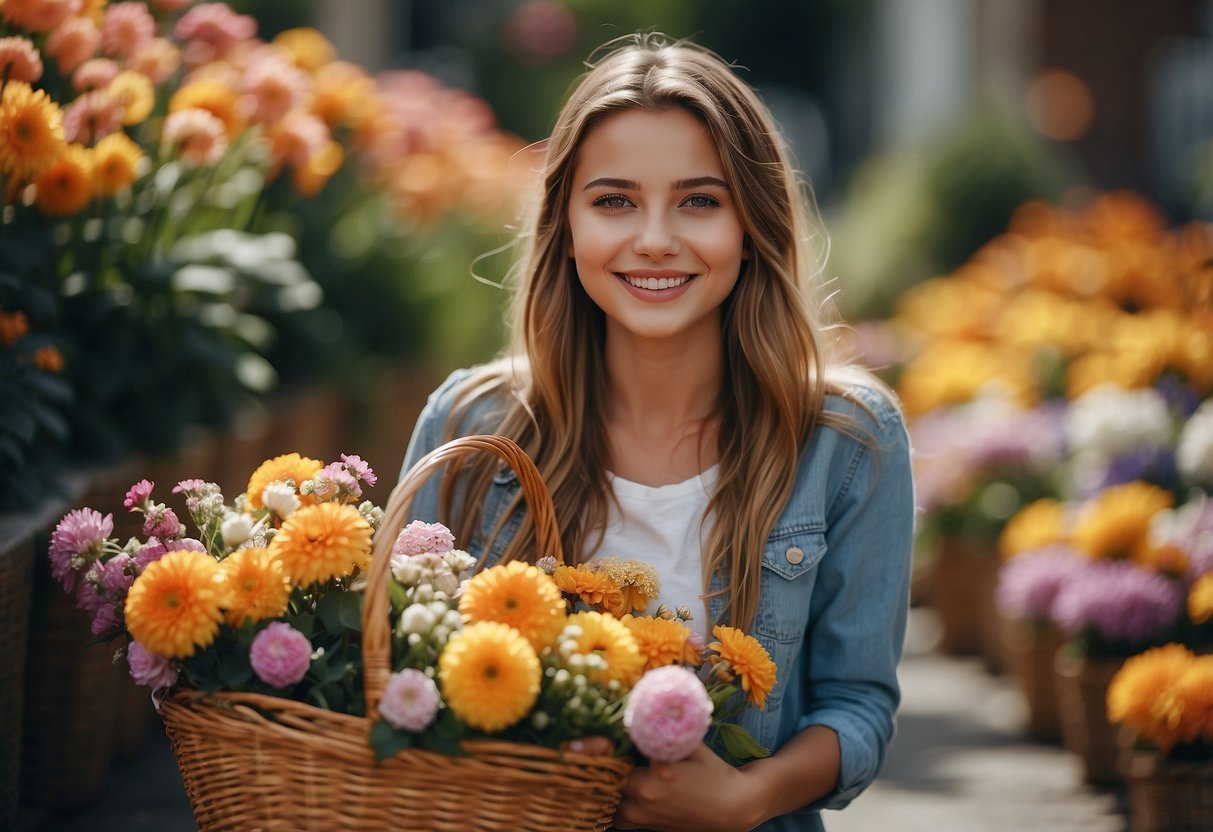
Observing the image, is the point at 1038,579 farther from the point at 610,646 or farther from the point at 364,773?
the point at 364,773

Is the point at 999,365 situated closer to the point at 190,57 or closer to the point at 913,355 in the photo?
the point at 913,355

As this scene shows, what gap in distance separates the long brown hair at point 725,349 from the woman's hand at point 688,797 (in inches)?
14.3

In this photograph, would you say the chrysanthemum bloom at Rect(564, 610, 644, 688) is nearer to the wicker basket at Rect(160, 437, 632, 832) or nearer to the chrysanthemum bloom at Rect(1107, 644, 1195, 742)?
the wicker basket at Rect(160, 437, 632, 832)

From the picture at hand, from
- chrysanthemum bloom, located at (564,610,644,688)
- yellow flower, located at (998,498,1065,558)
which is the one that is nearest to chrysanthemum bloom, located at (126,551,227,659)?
chrysanthemum bloom, located at (564,610,644,688)

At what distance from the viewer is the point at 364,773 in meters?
1.52

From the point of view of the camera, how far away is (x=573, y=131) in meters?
2.12

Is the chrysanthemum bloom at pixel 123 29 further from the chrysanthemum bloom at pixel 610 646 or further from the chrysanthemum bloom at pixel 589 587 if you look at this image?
the chrysanthemum bloom at pixel 610 646

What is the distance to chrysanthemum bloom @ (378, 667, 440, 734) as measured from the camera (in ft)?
4.85

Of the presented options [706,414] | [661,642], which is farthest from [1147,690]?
[661,642]

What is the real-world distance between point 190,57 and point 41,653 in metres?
1.61

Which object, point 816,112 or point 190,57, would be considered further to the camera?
point 816,112

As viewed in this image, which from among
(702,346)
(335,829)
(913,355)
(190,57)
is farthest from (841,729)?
(913,355)

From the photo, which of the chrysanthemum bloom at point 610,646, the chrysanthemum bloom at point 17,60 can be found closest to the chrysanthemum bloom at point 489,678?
the chrysanthemum bloom at point 610,646

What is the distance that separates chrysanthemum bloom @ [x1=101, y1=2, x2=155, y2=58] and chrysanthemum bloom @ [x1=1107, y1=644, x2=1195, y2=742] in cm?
244
